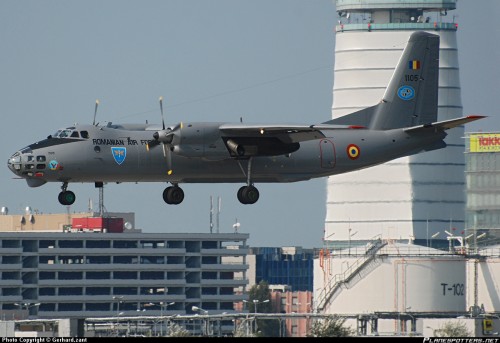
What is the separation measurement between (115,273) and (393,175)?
43.1m

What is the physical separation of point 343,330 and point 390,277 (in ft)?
101

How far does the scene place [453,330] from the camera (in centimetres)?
9131

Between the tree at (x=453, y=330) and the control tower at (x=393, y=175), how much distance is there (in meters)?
99.4

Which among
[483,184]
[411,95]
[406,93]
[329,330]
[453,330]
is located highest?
[483,184]

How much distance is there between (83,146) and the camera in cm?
7056

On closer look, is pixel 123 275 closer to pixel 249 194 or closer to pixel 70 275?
pixel 70 275

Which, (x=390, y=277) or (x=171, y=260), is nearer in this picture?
(x=390, y=277)

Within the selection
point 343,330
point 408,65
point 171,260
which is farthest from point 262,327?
point 408,65

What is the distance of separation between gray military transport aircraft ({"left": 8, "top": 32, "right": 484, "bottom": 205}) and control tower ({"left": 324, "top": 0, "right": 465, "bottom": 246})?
117 meters

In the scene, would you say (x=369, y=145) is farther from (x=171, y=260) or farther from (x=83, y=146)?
(x=171, y=260)

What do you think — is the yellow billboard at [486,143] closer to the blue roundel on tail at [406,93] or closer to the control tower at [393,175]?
the control tower at [393,175]

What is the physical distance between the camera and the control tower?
638 ft

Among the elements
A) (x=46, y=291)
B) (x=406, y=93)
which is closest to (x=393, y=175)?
(x=46, y=291)

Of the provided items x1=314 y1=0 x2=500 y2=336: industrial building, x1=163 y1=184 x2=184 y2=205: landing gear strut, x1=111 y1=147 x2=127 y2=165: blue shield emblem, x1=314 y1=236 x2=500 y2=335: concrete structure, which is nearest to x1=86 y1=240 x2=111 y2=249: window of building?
x1=314 y1=0 x2=500 y2=336: industrial building
